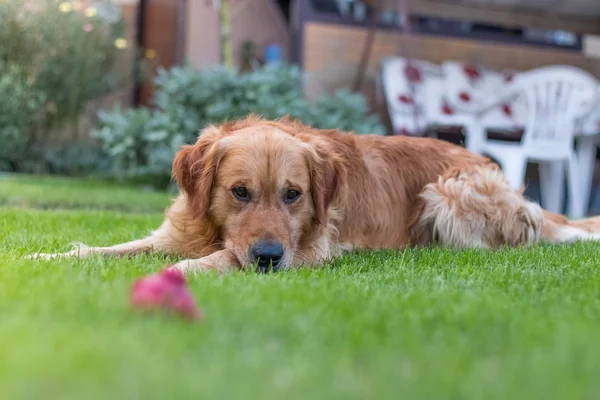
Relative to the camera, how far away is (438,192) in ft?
13.9

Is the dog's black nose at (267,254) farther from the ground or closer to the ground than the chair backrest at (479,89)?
closer to the ground

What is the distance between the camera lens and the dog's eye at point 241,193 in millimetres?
3260

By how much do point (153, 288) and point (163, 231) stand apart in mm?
1954

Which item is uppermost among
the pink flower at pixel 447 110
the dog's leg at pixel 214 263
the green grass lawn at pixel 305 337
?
the pink flower at pixel 447 110

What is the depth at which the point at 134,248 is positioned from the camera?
3.46 metres

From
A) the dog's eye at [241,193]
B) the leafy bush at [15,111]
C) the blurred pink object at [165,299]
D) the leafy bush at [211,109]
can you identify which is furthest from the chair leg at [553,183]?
the blurred pink object at [165,299]

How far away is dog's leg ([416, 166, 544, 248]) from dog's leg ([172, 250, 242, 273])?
1.67 metres

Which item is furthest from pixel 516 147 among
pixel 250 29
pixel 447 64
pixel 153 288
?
pixel 153 288

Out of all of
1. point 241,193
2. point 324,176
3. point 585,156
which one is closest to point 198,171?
point 241,193

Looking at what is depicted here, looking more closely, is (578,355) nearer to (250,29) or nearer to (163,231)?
(163,231)

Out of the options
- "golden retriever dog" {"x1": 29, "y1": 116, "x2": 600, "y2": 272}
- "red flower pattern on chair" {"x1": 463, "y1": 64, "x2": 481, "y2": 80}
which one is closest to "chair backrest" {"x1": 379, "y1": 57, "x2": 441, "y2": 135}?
"red flower pattern on chair" {"x1": 463, "y1": 64, "x2": 481, "y2": 80}

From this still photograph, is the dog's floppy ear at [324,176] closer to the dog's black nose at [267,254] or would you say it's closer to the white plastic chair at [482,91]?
the dog's black nose at [267,254]

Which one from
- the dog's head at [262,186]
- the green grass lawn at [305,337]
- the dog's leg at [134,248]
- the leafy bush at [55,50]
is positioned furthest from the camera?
the leafy bush at [55,50]

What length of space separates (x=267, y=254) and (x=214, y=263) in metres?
0.24
